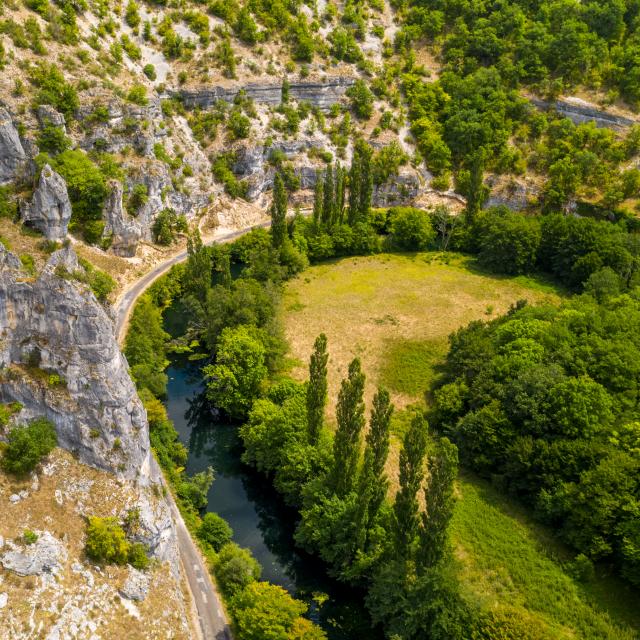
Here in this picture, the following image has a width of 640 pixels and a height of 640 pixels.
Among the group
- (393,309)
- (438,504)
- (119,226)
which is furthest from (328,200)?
(438,504)

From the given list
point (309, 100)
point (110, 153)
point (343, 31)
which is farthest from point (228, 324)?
point (343, 31)

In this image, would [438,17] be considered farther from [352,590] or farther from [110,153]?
[352,590]

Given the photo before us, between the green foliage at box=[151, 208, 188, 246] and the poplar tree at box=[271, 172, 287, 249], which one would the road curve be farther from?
the poplar tree at box=[271, 172, 287, 249]

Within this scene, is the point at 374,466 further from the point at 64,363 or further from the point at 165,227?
the point at 165,227

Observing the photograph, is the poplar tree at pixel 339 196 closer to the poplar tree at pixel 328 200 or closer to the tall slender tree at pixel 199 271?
the poplar tree at pixel 328 200

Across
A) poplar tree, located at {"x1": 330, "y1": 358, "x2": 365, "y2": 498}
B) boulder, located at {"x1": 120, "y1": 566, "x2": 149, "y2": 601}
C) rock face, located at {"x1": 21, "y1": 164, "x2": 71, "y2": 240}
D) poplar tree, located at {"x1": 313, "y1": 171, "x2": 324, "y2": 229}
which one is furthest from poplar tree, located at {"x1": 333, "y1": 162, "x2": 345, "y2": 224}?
boulder, located at {"x1": 120, "y1": 566, "x2": 149, "y2": 601}

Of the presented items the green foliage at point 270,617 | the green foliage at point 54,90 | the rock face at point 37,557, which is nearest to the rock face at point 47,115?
the green foliage at point 54,90
